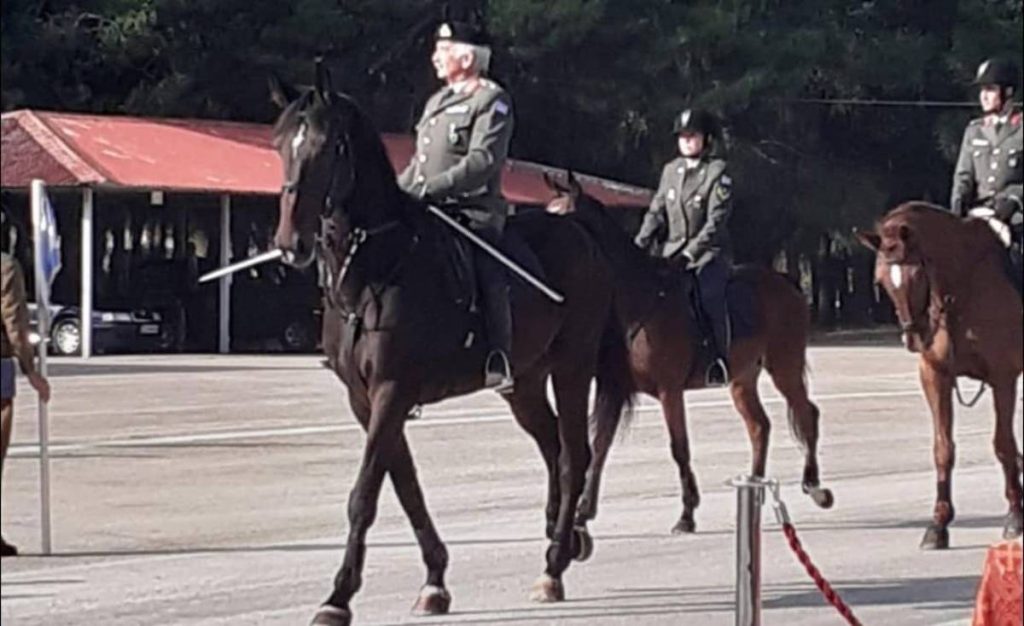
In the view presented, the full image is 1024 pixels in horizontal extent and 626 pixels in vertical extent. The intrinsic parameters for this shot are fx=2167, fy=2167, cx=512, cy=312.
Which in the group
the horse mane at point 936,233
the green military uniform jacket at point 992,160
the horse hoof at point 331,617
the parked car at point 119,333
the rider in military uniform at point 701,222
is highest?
the green military uniform jacket at point 992,160

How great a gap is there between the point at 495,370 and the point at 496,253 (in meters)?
0.52

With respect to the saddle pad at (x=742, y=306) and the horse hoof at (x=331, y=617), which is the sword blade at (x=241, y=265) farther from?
the saddle pad at (x=742, y=306)

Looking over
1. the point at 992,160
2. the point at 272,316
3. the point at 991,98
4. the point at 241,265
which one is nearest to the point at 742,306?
the point at 241,265

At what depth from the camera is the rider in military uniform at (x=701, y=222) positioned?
13023 mm

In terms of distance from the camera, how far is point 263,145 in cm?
3738

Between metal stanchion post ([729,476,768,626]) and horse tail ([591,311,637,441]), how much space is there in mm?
4174

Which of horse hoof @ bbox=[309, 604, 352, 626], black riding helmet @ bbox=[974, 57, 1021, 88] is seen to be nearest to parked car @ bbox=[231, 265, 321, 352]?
horse hoof @ bbox=[309, 604, 352, 626]

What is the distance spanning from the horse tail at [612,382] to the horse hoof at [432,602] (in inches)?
66.0

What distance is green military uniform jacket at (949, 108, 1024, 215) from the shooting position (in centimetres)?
451

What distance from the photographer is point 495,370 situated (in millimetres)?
9711

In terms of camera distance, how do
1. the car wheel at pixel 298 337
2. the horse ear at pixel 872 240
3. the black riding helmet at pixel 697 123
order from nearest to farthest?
the horse ear at pixel 872 240 < the black riding helmet at pixel 697 123 < the car wheel at pixel 298 337

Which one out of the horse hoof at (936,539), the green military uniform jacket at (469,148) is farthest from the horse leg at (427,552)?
the horse hoof at (936,539)

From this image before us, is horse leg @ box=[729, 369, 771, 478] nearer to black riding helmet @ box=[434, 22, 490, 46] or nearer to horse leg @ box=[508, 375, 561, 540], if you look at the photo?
horse leg @ box=[508, 375, 561, 540]

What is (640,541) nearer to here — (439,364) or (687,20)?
(439,364)
